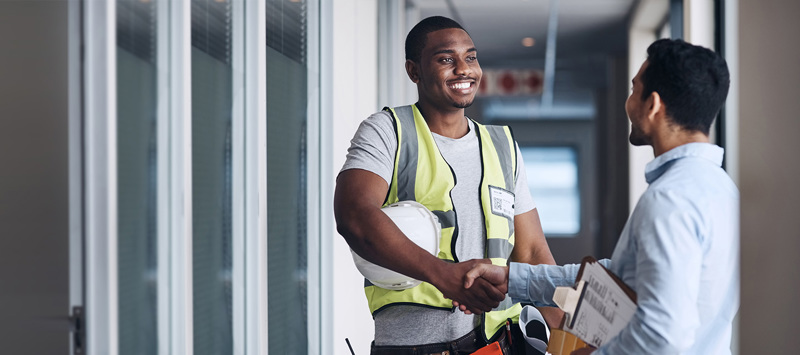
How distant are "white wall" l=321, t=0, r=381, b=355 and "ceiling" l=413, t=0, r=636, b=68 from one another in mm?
1595

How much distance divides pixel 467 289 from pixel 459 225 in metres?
0.16

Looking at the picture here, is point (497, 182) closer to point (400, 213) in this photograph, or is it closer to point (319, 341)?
point (400, 213)

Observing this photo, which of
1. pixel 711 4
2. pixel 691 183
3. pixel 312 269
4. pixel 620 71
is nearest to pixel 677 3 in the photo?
pixel 711 4

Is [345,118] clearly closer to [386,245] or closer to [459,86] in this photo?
[459,86]

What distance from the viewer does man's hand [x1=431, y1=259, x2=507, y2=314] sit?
176cm

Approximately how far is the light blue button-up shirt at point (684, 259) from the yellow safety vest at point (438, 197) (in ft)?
1.70

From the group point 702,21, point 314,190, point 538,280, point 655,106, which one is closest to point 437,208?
point 538,280

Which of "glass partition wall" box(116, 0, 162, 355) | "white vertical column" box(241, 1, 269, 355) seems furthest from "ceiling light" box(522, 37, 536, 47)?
"glass partition wall" box(116, 0, 162, 355)

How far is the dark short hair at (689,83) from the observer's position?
1355 millimetres

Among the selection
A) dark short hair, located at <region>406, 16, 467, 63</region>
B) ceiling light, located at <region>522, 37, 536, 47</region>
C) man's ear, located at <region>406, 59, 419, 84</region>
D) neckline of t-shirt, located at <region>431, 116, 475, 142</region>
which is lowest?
neckline of t-shirt, located at <region>431, 116, 475, 142</region>

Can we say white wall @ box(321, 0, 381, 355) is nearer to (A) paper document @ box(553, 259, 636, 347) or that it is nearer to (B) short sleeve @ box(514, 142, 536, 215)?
(B) short sleeve @ box(514, 142, 536, 215)

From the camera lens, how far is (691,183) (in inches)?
50.8

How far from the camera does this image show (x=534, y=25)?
665cm

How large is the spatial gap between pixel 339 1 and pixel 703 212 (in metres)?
2.51
